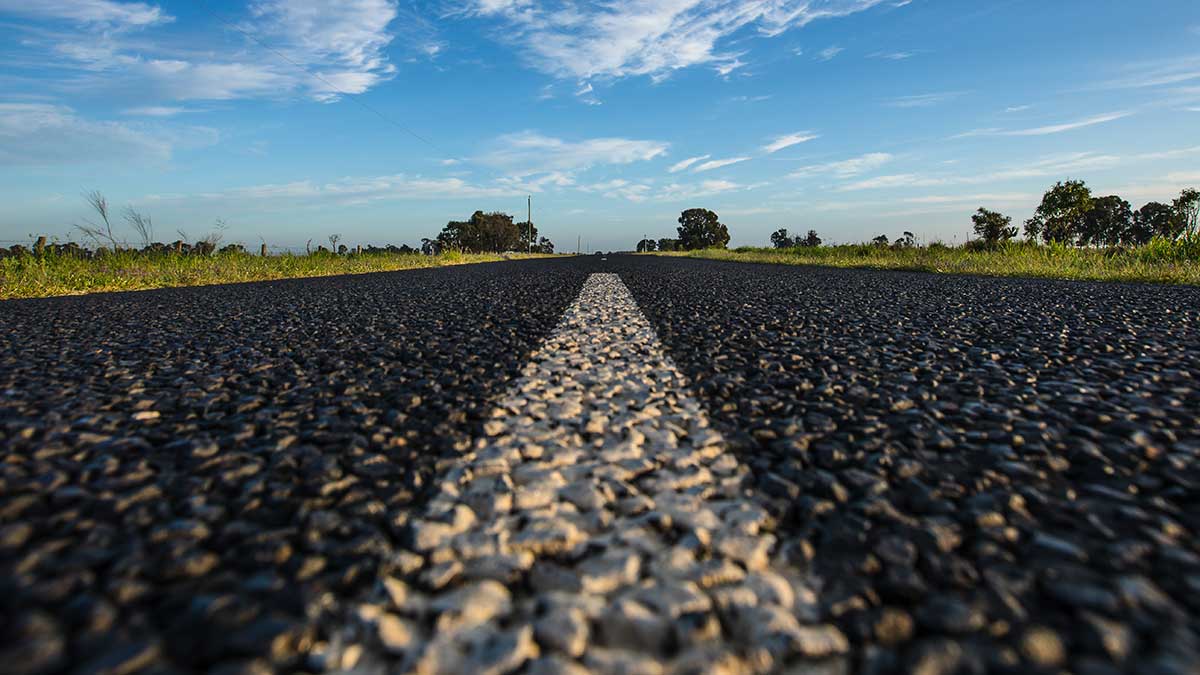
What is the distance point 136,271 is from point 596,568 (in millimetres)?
14477

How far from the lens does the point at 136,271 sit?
12141 mm

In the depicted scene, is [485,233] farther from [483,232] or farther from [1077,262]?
[1077,262]

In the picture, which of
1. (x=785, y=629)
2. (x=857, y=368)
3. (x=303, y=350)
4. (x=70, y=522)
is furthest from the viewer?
(x=303, y=350)

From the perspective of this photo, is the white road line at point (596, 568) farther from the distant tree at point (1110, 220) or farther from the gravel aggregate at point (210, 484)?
the distant tree at point (1110, 220)

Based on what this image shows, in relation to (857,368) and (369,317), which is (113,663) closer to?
(857,368)

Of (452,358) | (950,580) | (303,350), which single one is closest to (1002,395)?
(950,580)

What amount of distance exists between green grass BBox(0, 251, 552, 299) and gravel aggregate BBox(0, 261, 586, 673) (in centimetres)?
717

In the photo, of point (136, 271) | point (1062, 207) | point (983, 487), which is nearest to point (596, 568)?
point (983, 487)

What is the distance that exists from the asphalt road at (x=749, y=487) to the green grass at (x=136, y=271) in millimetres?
7298

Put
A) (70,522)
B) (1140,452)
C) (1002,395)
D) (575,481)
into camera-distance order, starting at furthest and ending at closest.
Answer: (1002,395)
(1140,452)
(575,481)
(70,522)

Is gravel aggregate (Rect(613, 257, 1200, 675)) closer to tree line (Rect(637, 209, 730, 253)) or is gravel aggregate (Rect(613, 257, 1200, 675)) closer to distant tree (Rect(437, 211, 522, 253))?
distant tree (Rect(437, 211, 522, 253))

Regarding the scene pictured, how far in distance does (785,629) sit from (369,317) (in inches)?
229

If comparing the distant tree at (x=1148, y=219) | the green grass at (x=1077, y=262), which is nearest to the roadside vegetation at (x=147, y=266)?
the green grass at (x=1077, y=262)

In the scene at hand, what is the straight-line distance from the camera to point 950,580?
1.34m
